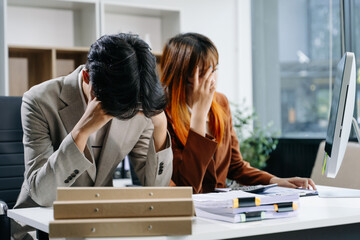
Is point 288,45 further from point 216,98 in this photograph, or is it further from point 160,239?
point 160,239

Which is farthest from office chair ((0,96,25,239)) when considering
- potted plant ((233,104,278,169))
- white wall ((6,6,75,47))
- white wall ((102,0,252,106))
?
white wall ((102,0,252,106))

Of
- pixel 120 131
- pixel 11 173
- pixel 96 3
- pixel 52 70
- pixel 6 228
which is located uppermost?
pixel 96 3

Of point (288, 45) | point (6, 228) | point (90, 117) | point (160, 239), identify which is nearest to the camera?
point (160, 239)

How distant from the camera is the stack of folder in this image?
3.76ft

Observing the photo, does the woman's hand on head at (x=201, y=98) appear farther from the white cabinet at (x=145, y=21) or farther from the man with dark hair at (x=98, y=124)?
the white cabinet at (x=145, y=21)

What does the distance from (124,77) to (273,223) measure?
541 mm

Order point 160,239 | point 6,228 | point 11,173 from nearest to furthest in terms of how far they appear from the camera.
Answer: point 160,239
point 6,228
point 11,173

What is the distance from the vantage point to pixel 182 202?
1.20 metres

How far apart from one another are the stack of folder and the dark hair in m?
0.29

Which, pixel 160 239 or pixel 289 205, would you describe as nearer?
pixel 160 239

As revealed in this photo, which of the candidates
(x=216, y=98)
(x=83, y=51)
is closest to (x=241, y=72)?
(x=83, y=51)

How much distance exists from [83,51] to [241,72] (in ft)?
5.22

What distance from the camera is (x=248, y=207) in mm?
1349

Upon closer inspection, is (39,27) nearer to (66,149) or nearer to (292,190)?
(66,149)
